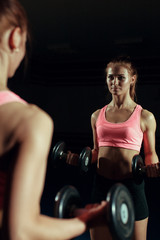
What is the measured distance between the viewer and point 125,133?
150cm

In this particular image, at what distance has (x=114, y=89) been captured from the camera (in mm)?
1598

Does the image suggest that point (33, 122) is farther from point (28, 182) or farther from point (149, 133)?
point (149, 133)

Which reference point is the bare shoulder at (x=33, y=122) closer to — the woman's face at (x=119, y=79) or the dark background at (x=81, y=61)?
the woman's face at (x=119, y=79)

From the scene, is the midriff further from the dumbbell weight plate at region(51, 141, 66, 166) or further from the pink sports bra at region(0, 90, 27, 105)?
the pink sports bra at region(0, 90, 27, 105)

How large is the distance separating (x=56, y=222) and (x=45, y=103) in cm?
675

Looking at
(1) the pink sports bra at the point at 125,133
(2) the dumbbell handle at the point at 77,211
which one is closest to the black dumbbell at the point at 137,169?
(1) the pink sports bra at the point at 125,133

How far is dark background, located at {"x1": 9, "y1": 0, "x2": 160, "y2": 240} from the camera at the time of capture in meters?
3.40

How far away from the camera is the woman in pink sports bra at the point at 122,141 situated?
4.71 feet

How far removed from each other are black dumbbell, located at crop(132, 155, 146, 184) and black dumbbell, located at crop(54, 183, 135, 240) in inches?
25.6

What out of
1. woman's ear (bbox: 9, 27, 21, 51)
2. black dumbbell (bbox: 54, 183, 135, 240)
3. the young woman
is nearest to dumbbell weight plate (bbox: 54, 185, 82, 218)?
black dumbbell (bbox: 54, 183, 135, 240)

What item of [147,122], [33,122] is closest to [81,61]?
[147,122]

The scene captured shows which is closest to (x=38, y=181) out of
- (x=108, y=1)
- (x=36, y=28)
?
(x=108, y=1)

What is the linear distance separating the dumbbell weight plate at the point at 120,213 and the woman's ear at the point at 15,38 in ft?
1.44

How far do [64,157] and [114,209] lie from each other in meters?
1.21
